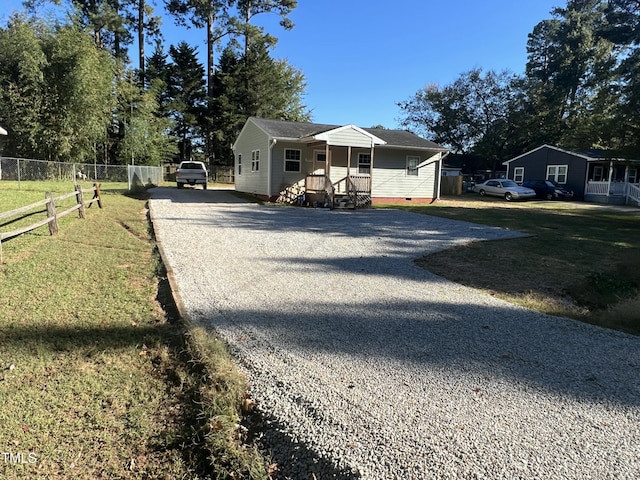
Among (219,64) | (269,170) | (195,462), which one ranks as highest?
(219,64)

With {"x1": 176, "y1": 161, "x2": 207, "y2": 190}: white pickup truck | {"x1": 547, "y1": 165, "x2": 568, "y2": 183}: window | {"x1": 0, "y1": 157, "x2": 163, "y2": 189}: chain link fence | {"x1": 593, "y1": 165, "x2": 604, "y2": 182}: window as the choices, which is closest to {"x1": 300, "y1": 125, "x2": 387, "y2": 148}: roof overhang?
{"x1": 0, "y1": 157, "x2": 163, "y2": 189}: chain link fence

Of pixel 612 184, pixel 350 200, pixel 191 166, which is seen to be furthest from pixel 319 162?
pixel 612 184

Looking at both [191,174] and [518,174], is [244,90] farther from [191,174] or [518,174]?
[518,174]

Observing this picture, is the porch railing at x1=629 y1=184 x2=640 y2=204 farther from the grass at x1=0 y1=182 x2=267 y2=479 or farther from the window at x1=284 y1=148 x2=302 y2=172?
the grass at x1=0 y1=182 x2=267 y2=479

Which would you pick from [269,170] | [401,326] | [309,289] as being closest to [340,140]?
[269,170]

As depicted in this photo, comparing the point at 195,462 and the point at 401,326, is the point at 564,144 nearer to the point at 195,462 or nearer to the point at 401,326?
the point at 401,326

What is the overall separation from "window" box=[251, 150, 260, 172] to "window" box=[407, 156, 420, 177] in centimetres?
737

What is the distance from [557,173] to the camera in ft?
102

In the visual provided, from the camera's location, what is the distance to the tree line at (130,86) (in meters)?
24.4

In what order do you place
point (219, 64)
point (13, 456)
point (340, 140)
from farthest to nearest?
1. point (219, 64)
2. point (340, 140)
3. point (13, 456)

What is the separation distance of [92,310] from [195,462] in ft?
9.01

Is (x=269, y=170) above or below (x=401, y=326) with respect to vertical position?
above

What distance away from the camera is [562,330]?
14.9ft

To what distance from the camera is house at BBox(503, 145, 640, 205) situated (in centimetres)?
2747
